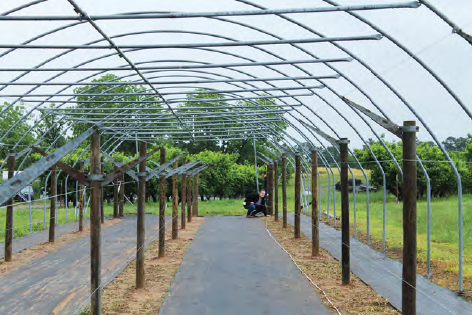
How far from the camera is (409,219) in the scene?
19.4ft

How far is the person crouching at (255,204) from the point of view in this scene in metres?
26.6

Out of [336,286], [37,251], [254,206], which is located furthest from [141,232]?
[254,206]

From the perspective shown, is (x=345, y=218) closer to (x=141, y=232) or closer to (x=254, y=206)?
(x=141, y=232)

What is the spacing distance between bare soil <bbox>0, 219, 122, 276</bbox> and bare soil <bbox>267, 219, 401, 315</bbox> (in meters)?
6.11

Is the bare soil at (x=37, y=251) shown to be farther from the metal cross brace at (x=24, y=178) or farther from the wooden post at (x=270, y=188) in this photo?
the wooden post at (x=270, y=188)

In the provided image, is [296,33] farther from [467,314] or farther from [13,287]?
[13,287]

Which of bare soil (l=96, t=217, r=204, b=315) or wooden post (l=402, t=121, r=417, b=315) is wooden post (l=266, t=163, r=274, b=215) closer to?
bare soil (l=96, t=217, r=204, b=315)

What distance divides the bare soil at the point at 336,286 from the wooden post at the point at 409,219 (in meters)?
1.68

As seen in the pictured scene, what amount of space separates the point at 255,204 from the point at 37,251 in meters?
14.2

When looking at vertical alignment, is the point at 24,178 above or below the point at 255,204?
above

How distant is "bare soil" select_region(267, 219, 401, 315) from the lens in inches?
310

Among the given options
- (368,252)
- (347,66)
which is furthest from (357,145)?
(347,66)

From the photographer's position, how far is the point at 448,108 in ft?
29.1

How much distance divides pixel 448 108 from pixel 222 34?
4931 mm
